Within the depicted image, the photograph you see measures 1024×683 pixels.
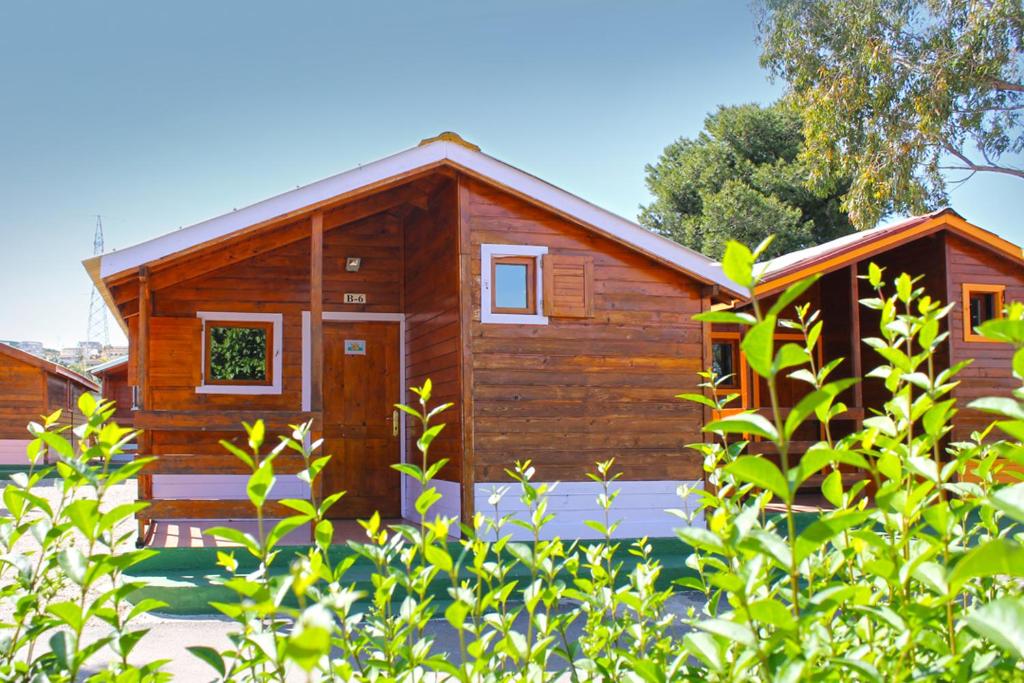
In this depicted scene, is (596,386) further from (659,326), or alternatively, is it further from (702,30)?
(702,30)

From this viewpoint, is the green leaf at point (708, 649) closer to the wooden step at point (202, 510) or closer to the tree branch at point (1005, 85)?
the wooden step at point (202, 510)

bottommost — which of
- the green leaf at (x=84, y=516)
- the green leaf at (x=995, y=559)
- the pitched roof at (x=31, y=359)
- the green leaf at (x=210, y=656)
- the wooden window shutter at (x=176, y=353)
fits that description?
the green leaf at (x=210, y=656)

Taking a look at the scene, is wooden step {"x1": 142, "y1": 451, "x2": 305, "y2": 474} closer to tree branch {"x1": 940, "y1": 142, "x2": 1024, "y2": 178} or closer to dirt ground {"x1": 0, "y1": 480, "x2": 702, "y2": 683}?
dirt ground {"x1": 0, "y1": 480, "x2": 702, "y2": 683}

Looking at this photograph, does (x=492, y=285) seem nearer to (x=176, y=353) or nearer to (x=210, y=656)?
(x=176, y=353)

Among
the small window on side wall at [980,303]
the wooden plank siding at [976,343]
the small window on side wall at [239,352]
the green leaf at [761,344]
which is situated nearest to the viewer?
the green leaf at [761,344]

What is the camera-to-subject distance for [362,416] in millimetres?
10703

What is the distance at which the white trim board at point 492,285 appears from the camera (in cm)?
890

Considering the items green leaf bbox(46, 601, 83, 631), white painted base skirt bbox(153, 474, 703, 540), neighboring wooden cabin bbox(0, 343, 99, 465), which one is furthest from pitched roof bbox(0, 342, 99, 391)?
green leaf bbox(46, 601, 83, 631)

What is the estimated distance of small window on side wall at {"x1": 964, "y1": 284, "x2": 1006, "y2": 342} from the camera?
12.9 meters

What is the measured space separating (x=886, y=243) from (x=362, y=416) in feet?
23.9

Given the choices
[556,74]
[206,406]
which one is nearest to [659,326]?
[206,406]

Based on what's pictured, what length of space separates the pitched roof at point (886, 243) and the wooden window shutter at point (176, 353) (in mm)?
6826

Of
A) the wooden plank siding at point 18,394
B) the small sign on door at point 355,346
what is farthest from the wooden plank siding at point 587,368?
the wooden plank siding at point 18,394

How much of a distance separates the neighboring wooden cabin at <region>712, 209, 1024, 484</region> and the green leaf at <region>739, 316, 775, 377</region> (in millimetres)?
11426
